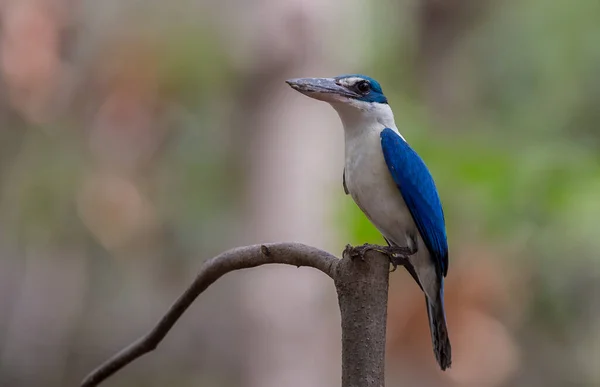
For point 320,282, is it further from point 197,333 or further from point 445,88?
point 445,88

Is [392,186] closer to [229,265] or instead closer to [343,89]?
[343,89]

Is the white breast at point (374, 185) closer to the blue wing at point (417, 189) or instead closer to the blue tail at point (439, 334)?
the blue wing at point (417, 189)

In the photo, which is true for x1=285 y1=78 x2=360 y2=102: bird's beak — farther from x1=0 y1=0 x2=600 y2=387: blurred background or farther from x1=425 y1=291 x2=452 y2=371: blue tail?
x1=0 y1=0 x2=600 y2=387: blurred background

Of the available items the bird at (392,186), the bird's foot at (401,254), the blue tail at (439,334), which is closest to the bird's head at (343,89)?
the bird at (392,186)

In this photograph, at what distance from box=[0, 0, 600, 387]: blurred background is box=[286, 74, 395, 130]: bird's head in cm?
135

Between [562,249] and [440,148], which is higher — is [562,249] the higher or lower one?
the lower one

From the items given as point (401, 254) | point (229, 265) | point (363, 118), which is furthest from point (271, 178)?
point (229, 265)

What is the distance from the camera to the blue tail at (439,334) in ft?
4.93

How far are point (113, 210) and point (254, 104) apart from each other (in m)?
1.51

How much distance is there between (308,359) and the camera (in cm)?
304

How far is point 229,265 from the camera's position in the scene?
1.23 metres

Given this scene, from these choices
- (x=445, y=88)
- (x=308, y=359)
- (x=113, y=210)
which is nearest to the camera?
(x=308, y=359)

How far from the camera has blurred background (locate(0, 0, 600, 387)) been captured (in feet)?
10.5

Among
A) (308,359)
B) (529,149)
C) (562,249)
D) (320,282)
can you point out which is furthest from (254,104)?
(562,249)
